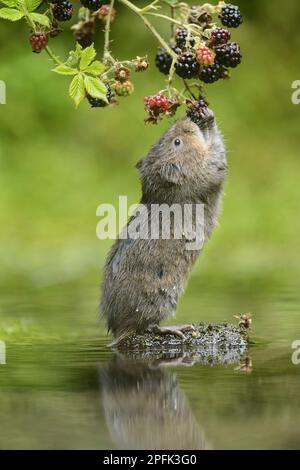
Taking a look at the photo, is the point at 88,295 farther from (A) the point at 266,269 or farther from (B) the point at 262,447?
(B) the point at 262,447

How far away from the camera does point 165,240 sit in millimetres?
4902

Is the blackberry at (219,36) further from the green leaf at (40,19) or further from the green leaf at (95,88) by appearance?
the green leaf at (40,19)

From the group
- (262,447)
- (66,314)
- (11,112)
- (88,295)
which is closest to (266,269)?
(88,295)

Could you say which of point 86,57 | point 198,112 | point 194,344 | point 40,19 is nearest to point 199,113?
point 198,112

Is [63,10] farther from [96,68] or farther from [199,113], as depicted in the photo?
[199,113]

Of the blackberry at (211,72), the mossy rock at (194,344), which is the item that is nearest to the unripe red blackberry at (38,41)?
the blackberry at (211,72)

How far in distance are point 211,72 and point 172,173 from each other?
0.90m

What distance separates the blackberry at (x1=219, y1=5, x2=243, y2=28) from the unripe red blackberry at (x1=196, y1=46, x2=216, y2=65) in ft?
0.63

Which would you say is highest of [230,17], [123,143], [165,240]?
[123,143]

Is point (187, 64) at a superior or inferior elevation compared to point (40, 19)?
inferior

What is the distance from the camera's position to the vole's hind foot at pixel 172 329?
195 inches

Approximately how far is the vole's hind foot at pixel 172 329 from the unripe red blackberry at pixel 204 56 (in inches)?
50.2

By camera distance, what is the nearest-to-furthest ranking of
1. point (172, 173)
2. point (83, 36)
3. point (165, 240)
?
point (83, 36) → point (165, 240) → point (172, 173)

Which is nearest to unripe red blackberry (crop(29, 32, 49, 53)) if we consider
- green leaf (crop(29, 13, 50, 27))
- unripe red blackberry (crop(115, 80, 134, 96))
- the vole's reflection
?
green leaf (crop(29, 13, 50, 27))
